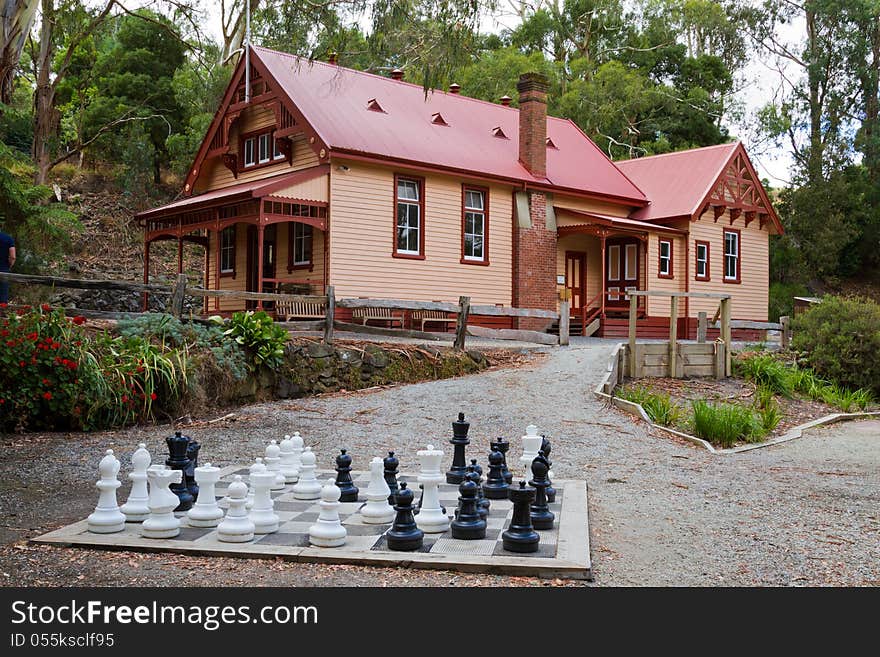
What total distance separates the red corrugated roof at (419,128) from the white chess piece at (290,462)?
40.7ft

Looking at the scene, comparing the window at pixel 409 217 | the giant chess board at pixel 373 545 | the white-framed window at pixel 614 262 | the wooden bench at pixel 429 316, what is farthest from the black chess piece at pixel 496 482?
the white-framed window at pixel 614 262

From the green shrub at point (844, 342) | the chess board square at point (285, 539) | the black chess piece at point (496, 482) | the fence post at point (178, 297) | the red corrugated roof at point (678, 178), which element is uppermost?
the red corrugated roof at point (678, 178)

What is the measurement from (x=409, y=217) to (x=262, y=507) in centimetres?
1641

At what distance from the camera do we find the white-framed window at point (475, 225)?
22312 mm

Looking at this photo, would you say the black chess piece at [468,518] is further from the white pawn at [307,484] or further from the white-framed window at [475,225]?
the white-framed window at [475,225]

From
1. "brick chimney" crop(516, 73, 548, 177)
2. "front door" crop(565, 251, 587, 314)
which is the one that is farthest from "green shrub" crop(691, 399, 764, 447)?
"front door" crop(565, 251, 587, 314)

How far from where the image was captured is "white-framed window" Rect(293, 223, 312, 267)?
20.9 metres

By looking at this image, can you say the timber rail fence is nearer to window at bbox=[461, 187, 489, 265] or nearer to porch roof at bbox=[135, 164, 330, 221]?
porch roof at bbox=[135, 164, 330, 221]

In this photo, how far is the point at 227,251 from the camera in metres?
23.8

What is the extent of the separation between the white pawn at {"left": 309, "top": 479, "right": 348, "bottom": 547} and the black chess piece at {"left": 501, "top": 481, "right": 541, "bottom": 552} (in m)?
0.92

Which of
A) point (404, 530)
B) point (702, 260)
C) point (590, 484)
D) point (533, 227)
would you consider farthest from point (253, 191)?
point (702, 260)

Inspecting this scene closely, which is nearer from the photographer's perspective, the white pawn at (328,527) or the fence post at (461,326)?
the white pawn at (328,527)

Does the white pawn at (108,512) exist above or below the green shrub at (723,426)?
above

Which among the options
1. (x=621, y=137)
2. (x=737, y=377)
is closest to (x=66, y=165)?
(x=621, y=137)
